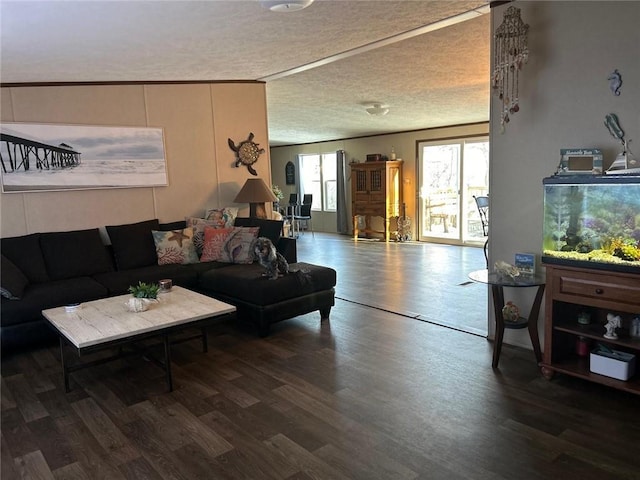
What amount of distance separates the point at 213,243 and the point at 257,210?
36.2 inches

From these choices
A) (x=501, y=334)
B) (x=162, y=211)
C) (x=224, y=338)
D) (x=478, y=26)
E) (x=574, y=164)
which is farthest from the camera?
(x=162, y=211)

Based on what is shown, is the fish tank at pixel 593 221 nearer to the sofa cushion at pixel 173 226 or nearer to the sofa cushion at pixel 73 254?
the sofa cushion at pixel 173 226

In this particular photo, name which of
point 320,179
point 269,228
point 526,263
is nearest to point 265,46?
point 269,228

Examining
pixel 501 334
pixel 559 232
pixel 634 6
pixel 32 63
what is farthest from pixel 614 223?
pixel 32 63

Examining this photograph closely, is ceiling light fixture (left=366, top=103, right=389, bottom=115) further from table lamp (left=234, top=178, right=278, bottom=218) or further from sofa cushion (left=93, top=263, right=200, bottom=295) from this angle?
sofa cushion (left=93, top=263, right=200, bottom=295)

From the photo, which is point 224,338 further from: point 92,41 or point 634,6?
point 634,6

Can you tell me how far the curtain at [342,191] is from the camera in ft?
34.2

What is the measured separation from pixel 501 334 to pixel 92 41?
10.9 ft

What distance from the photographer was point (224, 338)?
3758 millimetres

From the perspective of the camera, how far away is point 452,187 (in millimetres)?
8641

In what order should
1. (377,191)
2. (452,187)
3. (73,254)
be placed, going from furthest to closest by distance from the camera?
(377,191) → (452,187) → (73,254)

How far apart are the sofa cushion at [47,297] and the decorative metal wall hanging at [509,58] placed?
11.1 ft

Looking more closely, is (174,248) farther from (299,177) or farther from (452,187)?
(299,177)

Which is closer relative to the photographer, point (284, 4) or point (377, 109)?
point (284, 4)
